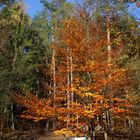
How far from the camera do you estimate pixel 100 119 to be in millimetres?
20297

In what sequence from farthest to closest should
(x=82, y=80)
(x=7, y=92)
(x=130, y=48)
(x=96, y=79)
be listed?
(x=7, y=92) < (x=82, y=80) < (x=96, y=79) < (x=130, y=48)

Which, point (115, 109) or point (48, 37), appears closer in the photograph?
point (115, 109)

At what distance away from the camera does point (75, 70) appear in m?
19.5

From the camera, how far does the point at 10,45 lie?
40844 millimetres

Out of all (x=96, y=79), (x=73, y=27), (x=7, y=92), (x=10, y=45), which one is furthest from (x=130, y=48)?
(x=10, y=45)

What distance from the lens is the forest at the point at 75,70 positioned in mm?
17875

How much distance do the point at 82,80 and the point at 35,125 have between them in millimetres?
24403

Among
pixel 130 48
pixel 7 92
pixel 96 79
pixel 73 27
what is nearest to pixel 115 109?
pixel 96 79

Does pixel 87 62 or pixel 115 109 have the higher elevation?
pixel 87 62

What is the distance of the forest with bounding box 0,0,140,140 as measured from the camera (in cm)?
1788

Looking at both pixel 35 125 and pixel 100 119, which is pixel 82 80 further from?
pixel 35 125

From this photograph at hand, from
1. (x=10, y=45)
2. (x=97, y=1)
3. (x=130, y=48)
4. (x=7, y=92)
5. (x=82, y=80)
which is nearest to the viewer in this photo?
(x=130, y=48)

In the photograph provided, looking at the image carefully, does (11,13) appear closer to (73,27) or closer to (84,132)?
(73,27)

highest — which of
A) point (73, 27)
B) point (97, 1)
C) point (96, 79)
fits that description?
point (97, 1)
